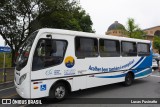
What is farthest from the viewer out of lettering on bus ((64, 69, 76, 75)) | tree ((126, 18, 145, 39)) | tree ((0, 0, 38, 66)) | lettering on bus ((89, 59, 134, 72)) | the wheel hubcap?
tree ((126, 18, 145, 39))

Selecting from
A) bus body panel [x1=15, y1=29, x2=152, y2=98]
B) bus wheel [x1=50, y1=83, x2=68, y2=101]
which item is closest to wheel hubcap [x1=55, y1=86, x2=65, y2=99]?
bus wheel [x1=50, y1=83, x2=68, y2=101]

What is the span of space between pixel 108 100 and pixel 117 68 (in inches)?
108

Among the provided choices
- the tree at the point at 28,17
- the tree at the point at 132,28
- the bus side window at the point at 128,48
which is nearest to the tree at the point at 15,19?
the tree at the point at 28,17

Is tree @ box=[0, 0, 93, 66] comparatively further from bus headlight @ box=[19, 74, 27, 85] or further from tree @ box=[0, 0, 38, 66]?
bus headlight @ box=[19, 74, 27, 85]

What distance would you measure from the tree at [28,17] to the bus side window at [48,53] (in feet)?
44.8

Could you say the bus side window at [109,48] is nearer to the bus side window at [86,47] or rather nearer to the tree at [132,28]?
the bus side window at [86,47]

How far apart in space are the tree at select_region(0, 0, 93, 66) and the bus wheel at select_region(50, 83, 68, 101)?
46.9 ft

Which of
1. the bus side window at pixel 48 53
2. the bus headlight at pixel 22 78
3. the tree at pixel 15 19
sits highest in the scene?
the tree at pixel 15 19

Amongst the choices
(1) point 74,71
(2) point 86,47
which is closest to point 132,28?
(2) point 86,47

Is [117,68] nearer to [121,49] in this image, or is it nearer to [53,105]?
[121,49]

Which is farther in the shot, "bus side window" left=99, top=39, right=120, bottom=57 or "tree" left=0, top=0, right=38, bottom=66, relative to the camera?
"tree" left=0, top=0, right=38, bottom=66

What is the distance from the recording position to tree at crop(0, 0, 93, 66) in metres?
20.2

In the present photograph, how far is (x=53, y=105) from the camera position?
23.4 feet

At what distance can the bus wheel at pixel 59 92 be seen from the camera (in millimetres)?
7355
